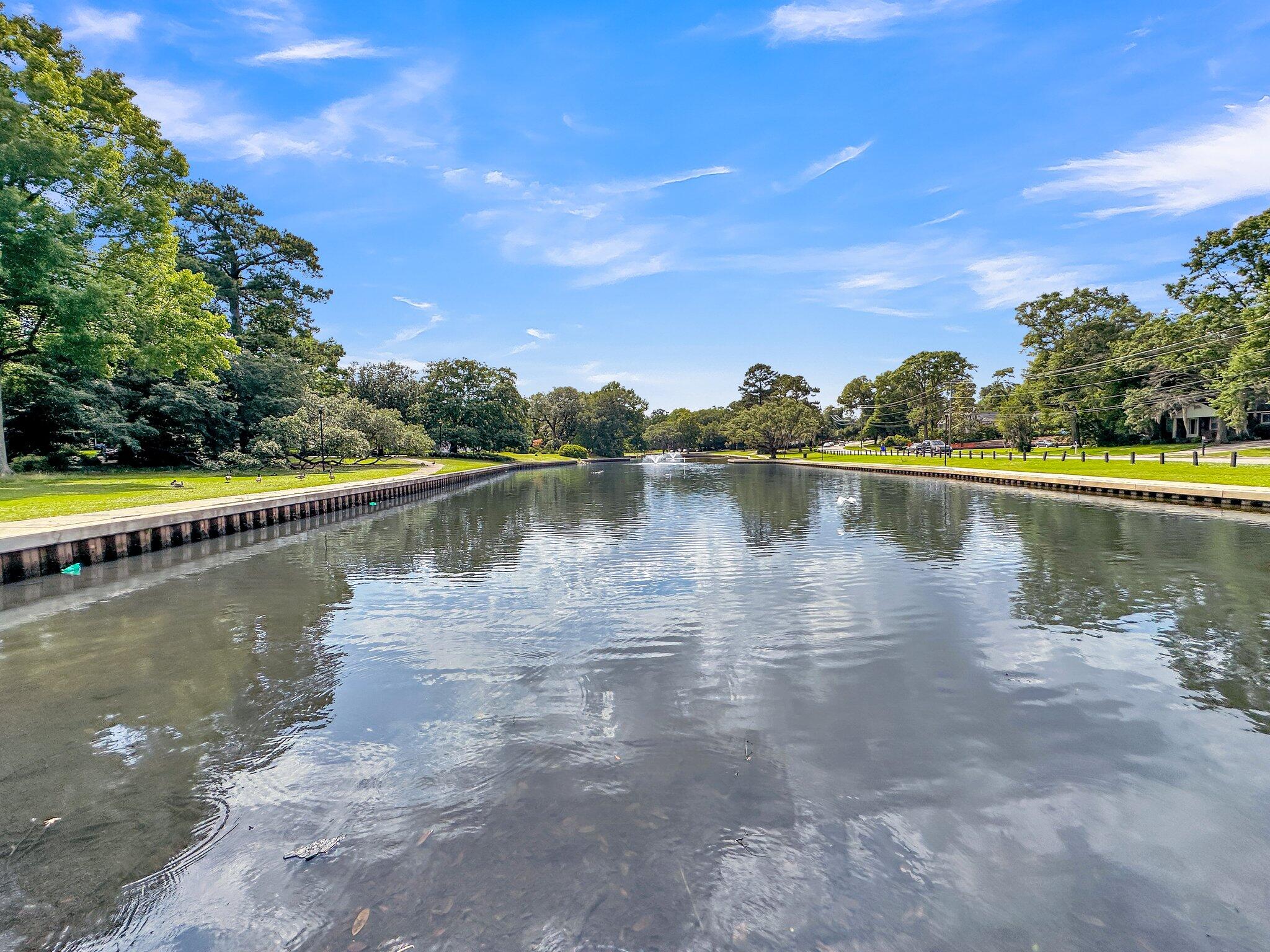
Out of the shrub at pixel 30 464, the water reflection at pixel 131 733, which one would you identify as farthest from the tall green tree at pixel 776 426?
the water reflection at pixel 131 733

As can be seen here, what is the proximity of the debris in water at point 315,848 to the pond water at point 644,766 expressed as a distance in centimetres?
6

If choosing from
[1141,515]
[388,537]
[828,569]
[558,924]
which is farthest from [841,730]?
[1141,515]

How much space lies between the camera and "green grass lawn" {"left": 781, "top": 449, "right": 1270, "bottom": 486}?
31125 mm

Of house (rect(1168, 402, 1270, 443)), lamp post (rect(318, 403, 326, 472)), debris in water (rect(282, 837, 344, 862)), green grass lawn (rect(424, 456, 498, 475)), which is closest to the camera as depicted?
debris in water (rect(282, 837, 344, 862))

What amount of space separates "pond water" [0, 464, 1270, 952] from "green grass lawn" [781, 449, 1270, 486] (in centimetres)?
2244

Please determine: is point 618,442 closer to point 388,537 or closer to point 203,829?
point 388,537

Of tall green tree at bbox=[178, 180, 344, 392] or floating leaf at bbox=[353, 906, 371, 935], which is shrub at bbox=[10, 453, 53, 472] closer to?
tall green tree at bbox=[178, 180, 344, 392]

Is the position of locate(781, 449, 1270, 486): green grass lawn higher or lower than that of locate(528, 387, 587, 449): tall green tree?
lower

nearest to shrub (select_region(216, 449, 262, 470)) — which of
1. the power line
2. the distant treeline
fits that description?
the distant treeline

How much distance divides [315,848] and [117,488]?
102ft

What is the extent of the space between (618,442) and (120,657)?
114 meters

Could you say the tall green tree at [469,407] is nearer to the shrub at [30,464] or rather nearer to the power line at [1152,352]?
the shrub at [30,464]

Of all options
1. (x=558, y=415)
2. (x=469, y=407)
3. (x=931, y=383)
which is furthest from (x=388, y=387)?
(x=931, y=383)

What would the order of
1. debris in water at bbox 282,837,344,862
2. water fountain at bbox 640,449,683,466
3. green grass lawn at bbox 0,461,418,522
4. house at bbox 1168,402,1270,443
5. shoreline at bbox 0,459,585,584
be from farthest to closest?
water fountain at bbox 640,449,683,466 → house at bbox 1168,402,1270,443 → green grass lawn at bbox 0,461,418,522 → shoreline at bbox 0,459,585,584 → debris in water at bbox 282,837,344,862
